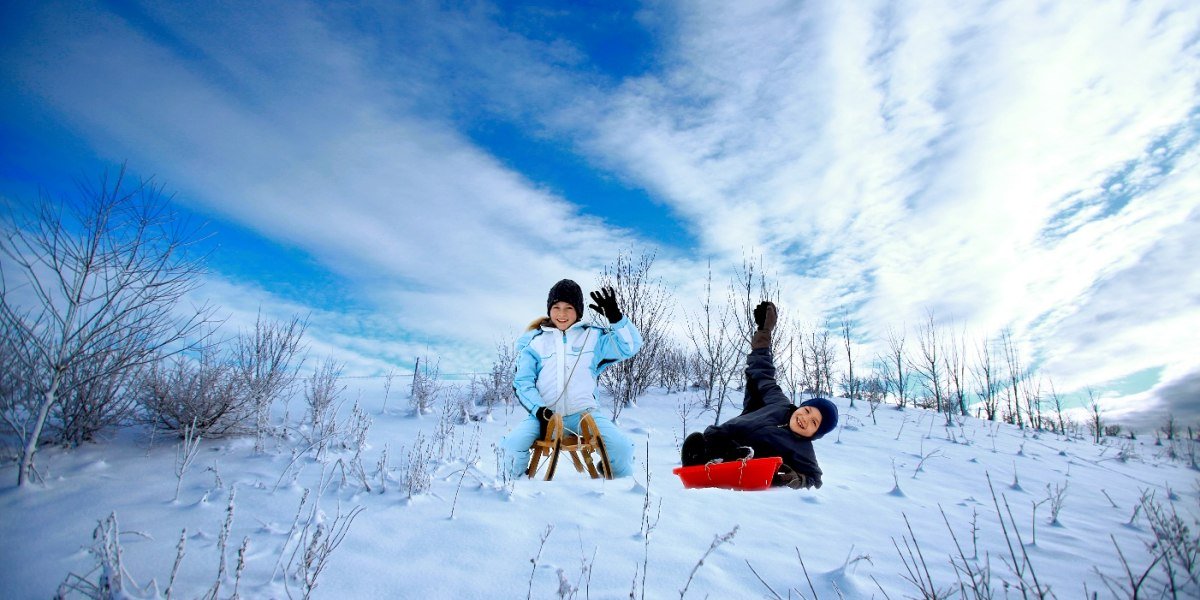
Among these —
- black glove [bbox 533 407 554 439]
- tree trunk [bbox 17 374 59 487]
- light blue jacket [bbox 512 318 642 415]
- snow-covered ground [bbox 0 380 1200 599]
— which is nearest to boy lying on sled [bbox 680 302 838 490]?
snow-covered ground [bbox 0 380 1200 599]

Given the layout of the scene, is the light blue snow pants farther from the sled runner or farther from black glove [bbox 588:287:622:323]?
black glove [bbox 588:287:622:323]

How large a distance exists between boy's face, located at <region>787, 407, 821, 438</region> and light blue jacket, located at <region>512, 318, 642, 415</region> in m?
1.25

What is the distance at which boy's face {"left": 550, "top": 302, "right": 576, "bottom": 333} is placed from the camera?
4.05 m

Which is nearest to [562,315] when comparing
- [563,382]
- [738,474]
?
[563,382]

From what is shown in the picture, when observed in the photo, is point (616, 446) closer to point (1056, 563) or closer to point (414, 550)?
point (414, 550)

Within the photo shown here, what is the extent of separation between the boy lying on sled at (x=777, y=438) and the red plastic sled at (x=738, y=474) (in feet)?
0.30

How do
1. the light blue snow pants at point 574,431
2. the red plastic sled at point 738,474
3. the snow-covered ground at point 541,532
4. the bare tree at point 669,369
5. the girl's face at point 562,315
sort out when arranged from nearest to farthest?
the snow-covered ground at point 541,532 → the red plastic sled at point 738,474 → the light blue snow pants at point 574,431 → the girl's face at point 562,315 → the bare tree at point 669,369

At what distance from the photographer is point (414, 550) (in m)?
1.93

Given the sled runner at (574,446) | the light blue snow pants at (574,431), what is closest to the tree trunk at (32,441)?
the light blue snow pants at (574,431)

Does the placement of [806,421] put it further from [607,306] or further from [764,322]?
[607,306]

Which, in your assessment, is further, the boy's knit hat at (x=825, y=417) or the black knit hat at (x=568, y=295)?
the black knit hat at (x=568, y=295)

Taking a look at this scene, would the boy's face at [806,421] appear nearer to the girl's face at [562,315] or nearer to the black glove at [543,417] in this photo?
the black glove at [543,417]

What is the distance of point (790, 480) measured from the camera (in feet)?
10.9

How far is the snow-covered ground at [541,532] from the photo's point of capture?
1652 mm
